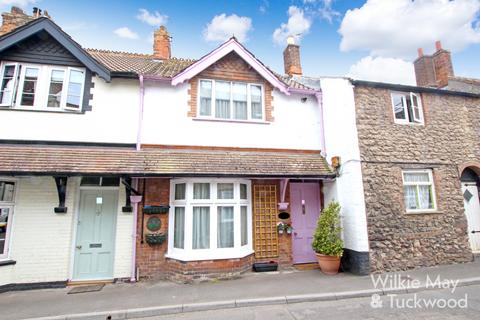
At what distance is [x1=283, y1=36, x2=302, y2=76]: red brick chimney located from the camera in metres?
11.8

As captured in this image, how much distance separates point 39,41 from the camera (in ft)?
24.7

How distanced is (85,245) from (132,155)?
9.19 ft

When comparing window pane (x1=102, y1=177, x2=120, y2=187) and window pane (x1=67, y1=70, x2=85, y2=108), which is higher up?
window pane (x1=67, y1=70, x2=85, y2=108)

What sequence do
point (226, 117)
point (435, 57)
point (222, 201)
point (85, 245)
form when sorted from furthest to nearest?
point (435, 57)
point (226, 117)
point (222, 201)
point (85, 245)

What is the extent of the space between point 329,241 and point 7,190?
8931 mm

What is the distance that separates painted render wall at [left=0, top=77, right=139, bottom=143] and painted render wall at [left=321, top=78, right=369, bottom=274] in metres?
6.29

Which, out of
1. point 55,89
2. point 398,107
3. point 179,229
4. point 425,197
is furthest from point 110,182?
point 425,197

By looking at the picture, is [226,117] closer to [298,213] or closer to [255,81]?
[255,81]

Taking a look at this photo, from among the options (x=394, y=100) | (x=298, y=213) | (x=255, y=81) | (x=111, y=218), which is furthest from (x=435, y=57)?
(x=111, y=218)

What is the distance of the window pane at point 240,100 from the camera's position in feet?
28.1

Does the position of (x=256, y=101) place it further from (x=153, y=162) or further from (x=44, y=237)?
(x=44, y=237)

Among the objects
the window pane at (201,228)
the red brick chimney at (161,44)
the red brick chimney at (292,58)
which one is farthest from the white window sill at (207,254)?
the red brick chimney at (161,44)

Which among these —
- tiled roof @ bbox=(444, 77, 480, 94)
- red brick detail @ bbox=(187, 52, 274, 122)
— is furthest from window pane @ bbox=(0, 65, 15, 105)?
tiled roof @ bbox=(444, 77, 480, 94)

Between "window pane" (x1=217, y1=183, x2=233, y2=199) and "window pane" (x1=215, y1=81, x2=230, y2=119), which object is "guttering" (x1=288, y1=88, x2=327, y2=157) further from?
"window pane" (x1=217, y1=183, x2=233, y2=199)
